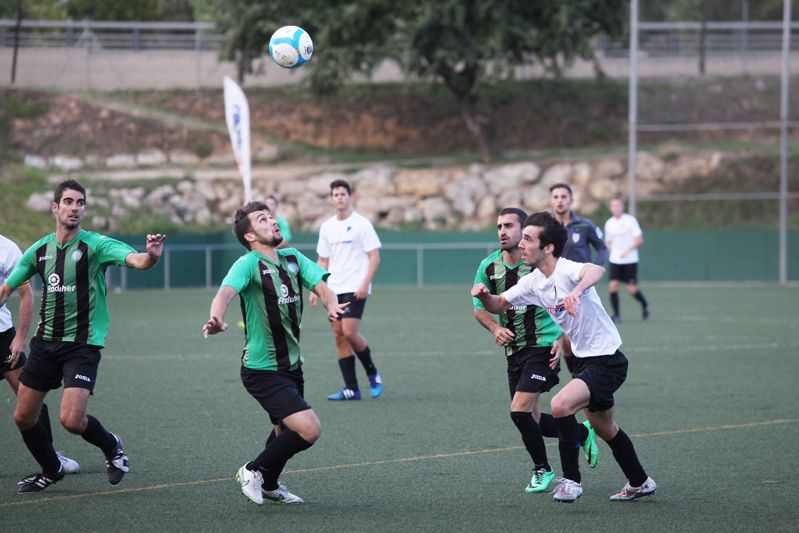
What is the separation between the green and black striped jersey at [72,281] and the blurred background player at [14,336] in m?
0.30

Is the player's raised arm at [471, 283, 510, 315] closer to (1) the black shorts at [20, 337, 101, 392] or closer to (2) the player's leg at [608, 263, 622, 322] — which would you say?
(1) the black shorts at [20, 337, 101, 392]

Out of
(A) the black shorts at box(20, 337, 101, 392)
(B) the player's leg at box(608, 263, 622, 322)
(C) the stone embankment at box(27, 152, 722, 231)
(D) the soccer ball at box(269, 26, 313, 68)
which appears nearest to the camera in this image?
(A) the black shorts at box(20, 337, 101, 392)

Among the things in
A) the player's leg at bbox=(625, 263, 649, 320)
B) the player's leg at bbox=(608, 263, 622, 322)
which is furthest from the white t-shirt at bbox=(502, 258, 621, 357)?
the player's leg at bbox=(625, 263, 649, 320)

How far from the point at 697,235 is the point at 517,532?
26984 millimetres

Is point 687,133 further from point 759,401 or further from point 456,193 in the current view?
point 759,401

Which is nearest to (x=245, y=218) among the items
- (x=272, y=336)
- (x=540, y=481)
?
(x=272, y=336)

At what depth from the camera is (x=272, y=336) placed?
21.9 ft

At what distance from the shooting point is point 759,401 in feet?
35.3

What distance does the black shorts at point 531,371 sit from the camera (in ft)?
23.5

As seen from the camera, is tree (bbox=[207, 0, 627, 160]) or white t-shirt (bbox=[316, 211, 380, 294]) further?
tree (bbox=[207, 0, 627, 160])

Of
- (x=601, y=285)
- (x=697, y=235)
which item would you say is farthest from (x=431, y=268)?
(x=697, y=235)

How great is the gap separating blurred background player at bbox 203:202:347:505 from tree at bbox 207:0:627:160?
3020cm

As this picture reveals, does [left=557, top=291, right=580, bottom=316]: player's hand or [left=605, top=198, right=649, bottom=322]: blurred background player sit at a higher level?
[left=557, top=291, right=580, bottom=316]: player's hand

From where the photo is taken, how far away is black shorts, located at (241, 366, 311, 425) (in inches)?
257
